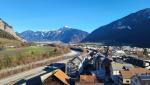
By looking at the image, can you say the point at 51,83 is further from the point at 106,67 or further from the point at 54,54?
the point at 54,54

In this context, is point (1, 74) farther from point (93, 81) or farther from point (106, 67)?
point (93, 81)

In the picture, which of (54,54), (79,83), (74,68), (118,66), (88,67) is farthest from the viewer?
(54,54)

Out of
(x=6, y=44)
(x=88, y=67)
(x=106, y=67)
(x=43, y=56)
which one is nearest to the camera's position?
(x=106, y=67)

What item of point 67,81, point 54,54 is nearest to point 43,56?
point 54,54

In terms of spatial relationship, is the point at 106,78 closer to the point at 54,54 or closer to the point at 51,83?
the point at 51,83

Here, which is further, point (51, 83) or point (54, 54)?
point (54, 54)

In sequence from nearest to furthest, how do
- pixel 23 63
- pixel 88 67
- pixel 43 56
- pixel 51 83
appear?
pixel 51 83
pixel 88 67
pixel 23 63
pixel 43 56

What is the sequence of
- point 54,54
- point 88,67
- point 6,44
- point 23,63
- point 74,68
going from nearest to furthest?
Answer: 1. point 74,68
2. point 88,67
3. point 23,63
4. point 54,54
5. point 6,44

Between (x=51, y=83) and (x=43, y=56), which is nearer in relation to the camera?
(x=51, y=83)

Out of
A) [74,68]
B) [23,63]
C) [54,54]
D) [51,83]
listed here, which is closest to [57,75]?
[51,83]
